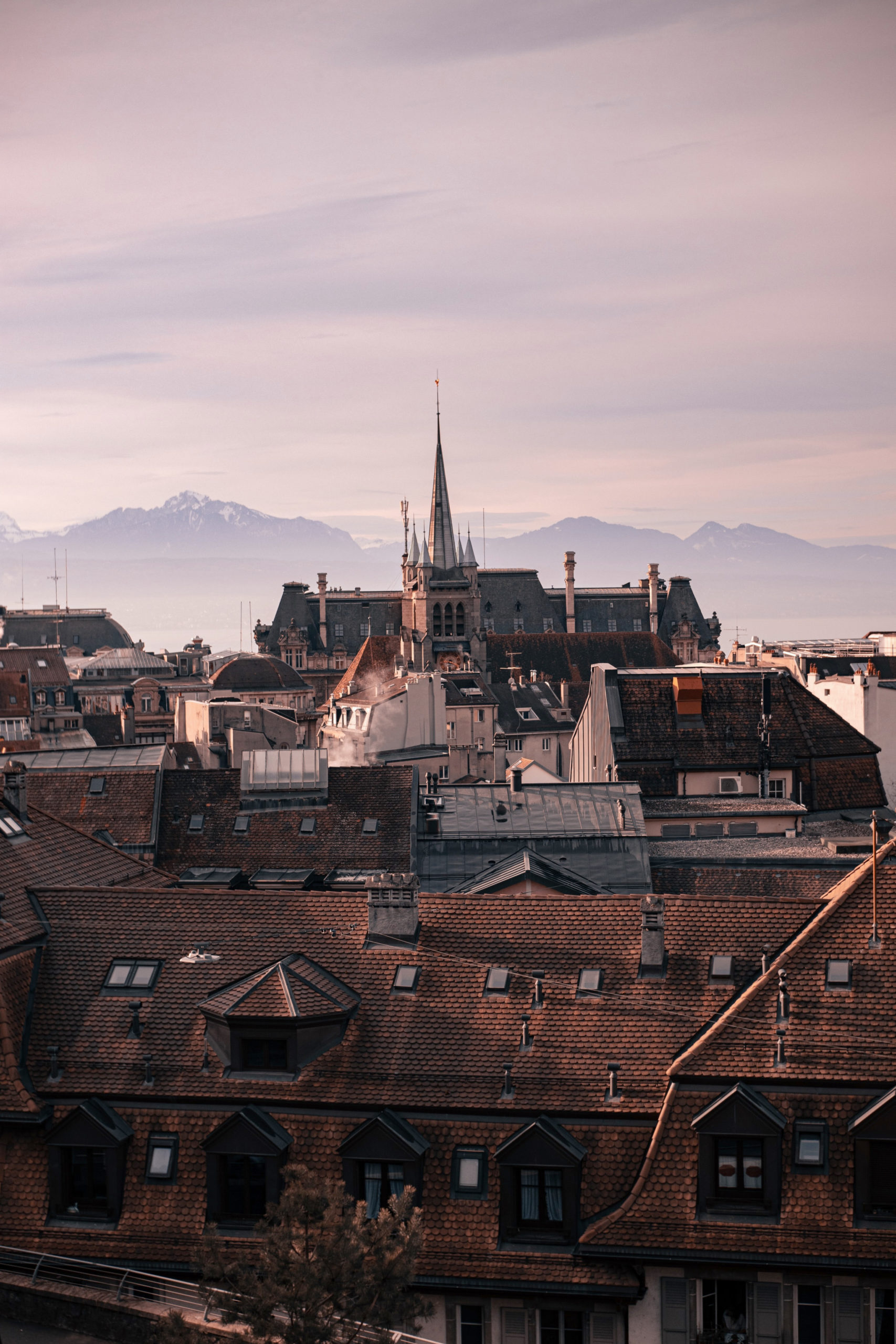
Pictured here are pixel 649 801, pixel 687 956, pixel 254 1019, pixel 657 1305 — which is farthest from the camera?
pixel 649 801

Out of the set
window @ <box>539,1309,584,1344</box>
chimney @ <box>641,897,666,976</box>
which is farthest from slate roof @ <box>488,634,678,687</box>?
window @ <box>539,1309,584,1344</box>

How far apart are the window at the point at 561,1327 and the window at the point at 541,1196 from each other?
5.41ft

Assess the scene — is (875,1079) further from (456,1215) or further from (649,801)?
(649,801)

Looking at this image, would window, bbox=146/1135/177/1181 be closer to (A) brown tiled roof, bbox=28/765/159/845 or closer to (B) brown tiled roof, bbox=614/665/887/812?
(A) brown tiled roof, bbox=28/765/159/845

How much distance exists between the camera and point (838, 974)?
103 feet

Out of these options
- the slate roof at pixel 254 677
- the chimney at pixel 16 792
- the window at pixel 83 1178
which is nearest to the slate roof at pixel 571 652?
the slate roof at pixel 254 677

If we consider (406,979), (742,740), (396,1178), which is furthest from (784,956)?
(742,740)

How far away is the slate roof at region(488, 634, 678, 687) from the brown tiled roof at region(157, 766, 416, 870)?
386ft

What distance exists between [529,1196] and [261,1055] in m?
6.12

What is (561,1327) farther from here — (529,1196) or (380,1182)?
(380,1182)

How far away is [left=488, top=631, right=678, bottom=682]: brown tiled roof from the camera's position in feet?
604

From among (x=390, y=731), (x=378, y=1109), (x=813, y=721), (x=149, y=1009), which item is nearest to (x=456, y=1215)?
(x=378, y=1109)

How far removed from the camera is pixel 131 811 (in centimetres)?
6444

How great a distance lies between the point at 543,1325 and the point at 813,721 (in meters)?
49.4
